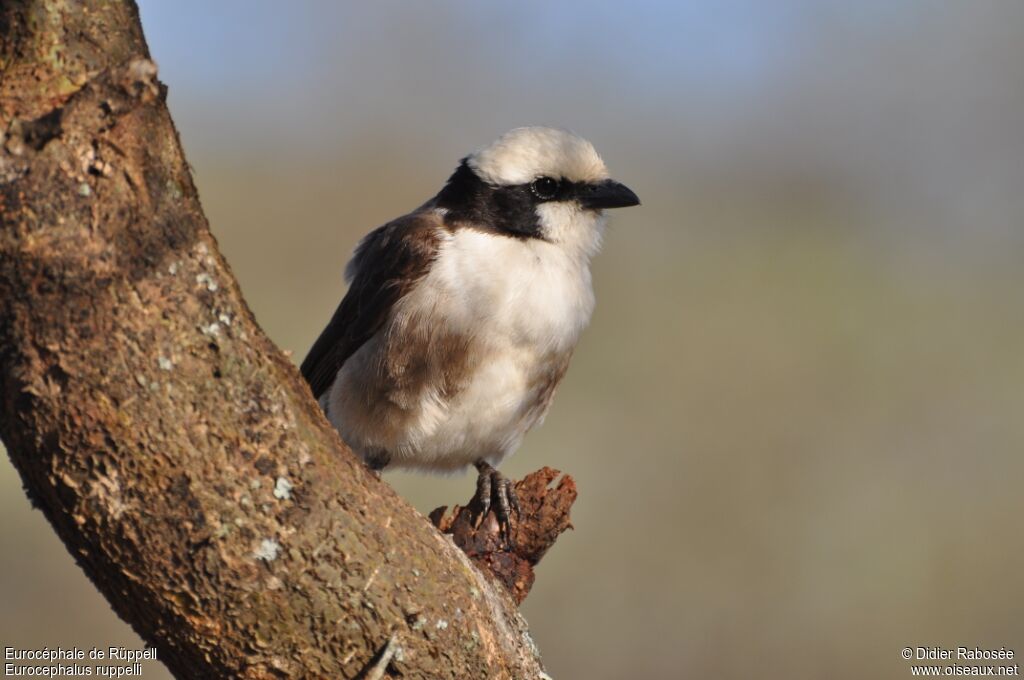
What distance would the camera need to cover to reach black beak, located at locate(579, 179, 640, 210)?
4.72 metres

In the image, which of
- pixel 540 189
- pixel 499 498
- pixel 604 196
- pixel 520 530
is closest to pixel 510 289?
pixel 540 189

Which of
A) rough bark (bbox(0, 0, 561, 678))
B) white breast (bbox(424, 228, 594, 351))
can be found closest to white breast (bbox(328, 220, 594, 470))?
white breast (bbox(424, 228, 594, 351))

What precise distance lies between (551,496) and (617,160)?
10.2 metres

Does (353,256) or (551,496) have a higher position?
(353,256)

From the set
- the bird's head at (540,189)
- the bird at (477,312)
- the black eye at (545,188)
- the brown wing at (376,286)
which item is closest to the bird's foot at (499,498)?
the bird at (477,312)

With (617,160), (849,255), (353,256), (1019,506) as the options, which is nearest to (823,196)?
(849,255)

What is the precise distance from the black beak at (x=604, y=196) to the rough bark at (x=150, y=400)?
226 centimetres

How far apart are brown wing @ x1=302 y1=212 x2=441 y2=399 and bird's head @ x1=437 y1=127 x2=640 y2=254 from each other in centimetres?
20

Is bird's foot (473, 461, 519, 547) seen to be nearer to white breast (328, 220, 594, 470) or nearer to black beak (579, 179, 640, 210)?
white breast (328, 220, 594, 470)

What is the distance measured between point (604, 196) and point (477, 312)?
2.43ft

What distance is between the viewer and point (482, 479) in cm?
445

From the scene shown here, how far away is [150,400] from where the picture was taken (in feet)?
7.97

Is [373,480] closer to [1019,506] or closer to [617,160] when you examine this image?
[1019,506]

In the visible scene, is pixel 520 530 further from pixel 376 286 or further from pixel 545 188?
pixel 545 188
